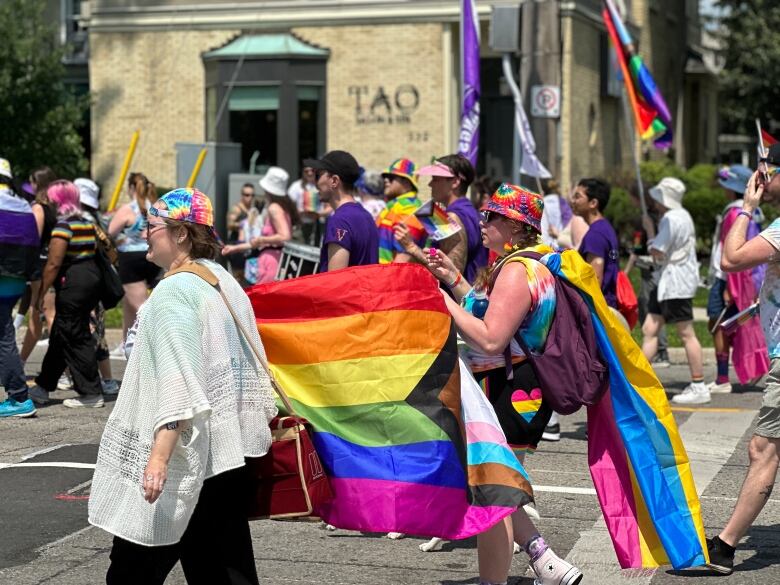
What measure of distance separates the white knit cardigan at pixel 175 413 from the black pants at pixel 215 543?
4.8 inches

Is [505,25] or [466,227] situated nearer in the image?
[466,227]

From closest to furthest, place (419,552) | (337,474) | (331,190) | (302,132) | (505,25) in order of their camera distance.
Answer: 1. (337,474)
2. (419,552)
3. (331,190)
4. (505,25)
5. (302,132)

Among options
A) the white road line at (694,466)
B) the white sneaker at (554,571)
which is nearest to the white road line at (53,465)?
the white road line at (694,466)

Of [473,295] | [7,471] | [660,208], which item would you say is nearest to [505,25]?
[660,208]

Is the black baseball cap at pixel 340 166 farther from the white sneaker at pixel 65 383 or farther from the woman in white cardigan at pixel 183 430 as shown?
the white sneaker at pixel 65 383

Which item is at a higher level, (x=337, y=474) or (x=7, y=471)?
(x=337, y=474)

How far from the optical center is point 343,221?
803cm

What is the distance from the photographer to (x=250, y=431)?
4.81m

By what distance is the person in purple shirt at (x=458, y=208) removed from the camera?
27.7 feet

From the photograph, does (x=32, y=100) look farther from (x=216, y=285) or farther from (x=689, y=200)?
(x=216, y=285)

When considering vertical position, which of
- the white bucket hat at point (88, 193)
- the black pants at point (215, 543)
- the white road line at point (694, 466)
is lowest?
the white road line at point (694, 466)

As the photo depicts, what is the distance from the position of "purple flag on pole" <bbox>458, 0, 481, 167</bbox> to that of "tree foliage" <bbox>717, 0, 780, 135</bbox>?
21122 millimetres

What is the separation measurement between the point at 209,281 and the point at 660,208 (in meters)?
8.03

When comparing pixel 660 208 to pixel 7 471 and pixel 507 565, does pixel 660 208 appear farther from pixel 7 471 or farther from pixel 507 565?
pixel 507 565
